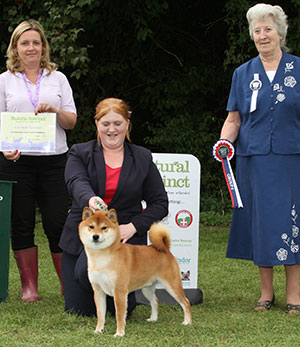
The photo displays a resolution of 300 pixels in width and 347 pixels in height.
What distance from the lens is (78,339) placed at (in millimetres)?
3139

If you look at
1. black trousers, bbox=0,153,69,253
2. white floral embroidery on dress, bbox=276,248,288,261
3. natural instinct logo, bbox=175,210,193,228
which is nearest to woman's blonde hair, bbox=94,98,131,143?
black trousers, bbox=0,153,69,253

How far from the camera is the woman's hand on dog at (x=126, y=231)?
11.1ft

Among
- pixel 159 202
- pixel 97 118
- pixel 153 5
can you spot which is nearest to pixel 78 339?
pixel 159 202

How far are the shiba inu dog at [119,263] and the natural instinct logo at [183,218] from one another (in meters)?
0.95

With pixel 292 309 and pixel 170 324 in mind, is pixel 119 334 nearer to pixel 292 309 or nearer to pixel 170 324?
pixel 170 324

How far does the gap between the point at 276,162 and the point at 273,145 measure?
0.36ft

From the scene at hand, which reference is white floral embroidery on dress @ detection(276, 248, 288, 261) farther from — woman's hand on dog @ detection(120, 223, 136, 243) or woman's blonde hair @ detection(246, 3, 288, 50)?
woman's blonde hair @ detection(246, 3, 288, 50)

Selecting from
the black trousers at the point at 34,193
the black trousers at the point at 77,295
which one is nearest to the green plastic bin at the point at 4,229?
the black trousers at the point at 34,193

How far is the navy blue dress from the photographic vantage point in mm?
3785

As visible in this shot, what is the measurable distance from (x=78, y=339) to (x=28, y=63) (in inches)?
75.1

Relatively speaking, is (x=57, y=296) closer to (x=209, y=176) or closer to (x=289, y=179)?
(x=289, y=179)

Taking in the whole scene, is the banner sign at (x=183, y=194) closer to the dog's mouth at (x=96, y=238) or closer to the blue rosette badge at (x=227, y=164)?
the blue rosette badge at (x=227, y=164)

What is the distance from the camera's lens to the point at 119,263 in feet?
10.6

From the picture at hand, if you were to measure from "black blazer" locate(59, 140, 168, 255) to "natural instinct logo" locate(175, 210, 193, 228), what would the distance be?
788 mm
